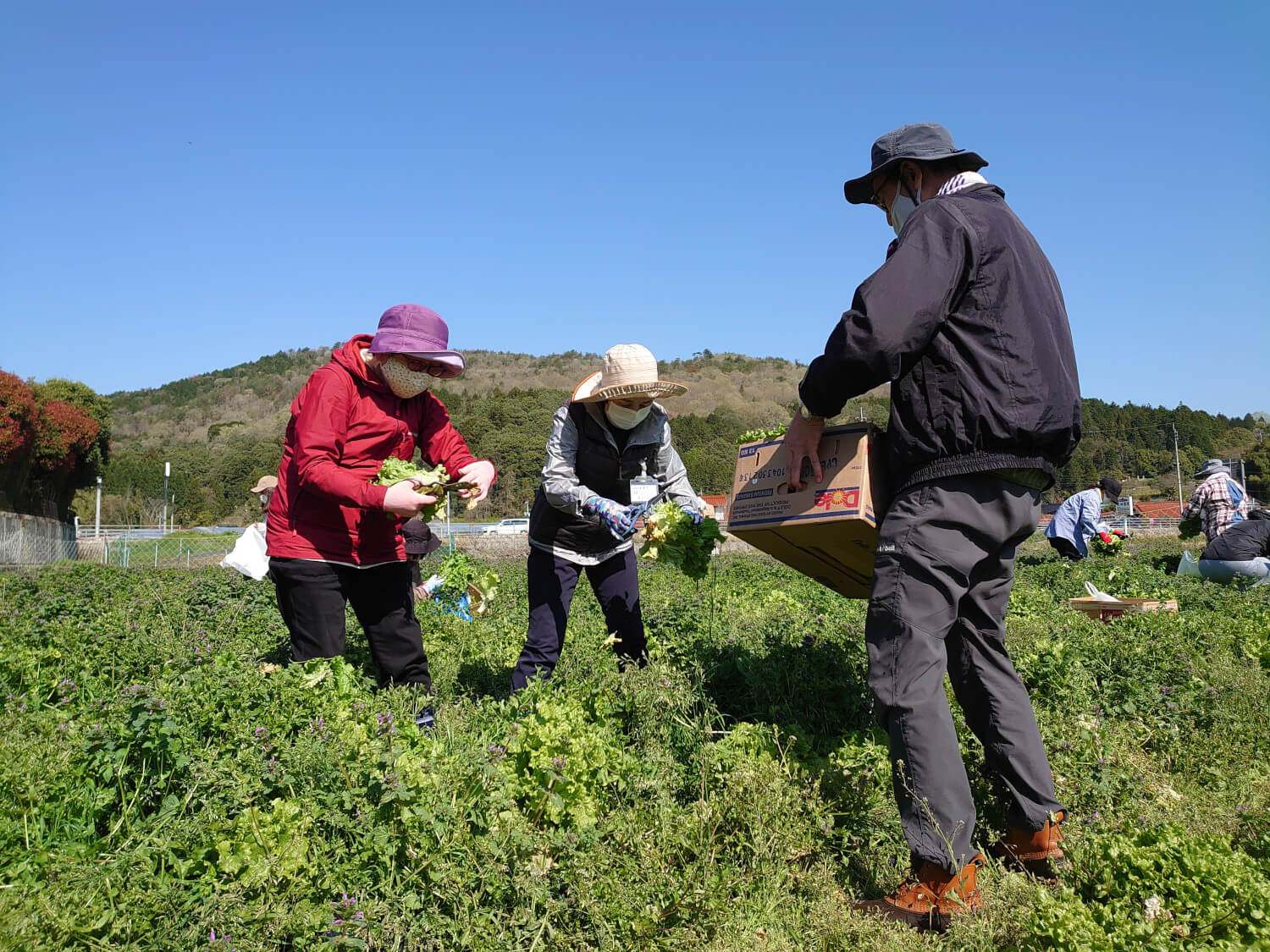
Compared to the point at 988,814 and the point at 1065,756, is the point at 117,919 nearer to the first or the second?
the point at 988,814

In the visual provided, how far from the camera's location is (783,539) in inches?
129

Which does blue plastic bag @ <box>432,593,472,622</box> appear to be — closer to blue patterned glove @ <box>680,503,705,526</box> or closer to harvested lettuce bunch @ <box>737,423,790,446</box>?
blue patterned glove @ <box>680,503,705,526</box>

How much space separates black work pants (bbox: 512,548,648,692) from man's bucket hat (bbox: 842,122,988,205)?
7.47 ft

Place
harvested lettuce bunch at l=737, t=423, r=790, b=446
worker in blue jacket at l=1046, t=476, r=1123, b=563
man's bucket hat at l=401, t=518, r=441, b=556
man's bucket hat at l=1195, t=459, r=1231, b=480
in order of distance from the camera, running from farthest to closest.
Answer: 1. worker in blue jacket at l=1046, t=476, r=1123, b=563
2. man's bucket hat at l=1195, t=459, r=1231, b=480
3. man's bucket hat at l=401, t=518, r=441, b=556
4. harvested lettuce bunch at l=737, t=423, r=790, b=446

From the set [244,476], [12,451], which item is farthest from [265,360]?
[12,451]

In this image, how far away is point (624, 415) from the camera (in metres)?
4.30

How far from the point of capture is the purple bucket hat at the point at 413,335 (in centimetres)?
384

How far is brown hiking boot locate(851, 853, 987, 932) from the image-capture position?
2.59 meters

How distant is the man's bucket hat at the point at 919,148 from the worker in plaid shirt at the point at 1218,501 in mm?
8301

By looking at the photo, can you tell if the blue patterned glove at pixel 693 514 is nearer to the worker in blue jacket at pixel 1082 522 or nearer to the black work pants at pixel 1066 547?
the worker in blue jacket at pixel 1082 522

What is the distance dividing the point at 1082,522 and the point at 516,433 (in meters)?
49.0

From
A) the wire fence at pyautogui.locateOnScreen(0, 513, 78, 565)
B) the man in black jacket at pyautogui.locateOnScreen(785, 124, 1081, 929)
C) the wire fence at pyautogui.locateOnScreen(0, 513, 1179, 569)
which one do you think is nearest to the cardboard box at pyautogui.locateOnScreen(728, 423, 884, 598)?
the man in black jacket at pyautogui.locateOnScreen(785, 124, 1081, 929)

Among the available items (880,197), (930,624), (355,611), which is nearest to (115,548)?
(355,611)

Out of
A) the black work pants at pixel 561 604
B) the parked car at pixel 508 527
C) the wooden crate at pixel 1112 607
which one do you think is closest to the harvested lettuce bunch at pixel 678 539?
the black work pants at pixel 561 604
